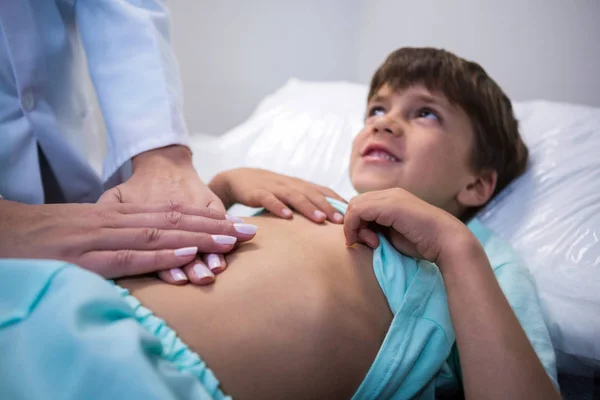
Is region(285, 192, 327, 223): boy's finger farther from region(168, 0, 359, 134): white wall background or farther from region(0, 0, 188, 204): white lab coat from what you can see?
region(168, 0, 359, 134): white wall background

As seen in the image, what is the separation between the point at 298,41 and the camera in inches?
72.1

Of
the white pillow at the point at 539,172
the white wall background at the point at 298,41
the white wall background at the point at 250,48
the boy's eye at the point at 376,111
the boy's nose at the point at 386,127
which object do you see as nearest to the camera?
the white pillow at the point at 539,172

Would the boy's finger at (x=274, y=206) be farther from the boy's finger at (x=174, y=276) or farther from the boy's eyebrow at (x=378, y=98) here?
the boy's eyebrow at (x=378, y=98)

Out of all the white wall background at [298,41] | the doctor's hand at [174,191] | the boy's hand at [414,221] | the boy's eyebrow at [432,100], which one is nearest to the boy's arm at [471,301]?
the boy's hand at [414,221]

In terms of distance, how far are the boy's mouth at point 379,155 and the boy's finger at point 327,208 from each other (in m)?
0.14

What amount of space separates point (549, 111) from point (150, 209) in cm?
97

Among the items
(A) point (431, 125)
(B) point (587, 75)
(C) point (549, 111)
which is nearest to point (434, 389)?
(A) point (431, 125)

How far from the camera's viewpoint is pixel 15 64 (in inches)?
29.1

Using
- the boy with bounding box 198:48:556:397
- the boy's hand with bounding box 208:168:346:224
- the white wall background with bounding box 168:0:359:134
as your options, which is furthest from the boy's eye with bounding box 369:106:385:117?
the white wall background with bounding box 168:0:359:134

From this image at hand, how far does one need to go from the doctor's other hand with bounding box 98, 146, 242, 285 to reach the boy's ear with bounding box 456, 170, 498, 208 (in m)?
0.50

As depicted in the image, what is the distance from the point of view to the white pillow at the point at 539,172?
71 centimetres

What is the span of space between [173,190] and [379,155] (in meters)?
0.39

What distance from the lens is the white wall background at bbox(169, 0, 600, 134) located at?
1372 mm

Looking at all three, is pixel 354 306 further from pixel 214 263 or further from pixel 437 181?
pixel 437 181
